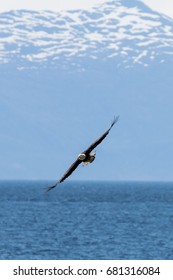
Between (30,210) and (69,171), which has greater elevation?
(69,171)

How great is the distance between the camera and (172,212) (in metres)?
171

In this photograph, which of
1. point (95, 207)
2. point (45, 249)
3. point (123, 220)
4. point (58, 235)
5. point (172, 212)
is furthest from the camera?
point (95, 207)

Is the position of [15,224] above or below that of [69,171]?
below

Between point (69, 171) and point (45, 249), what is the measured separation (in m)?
67.7

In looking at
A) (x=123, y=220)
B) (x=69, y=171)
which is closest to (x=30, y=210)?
(x=123, y=220)
